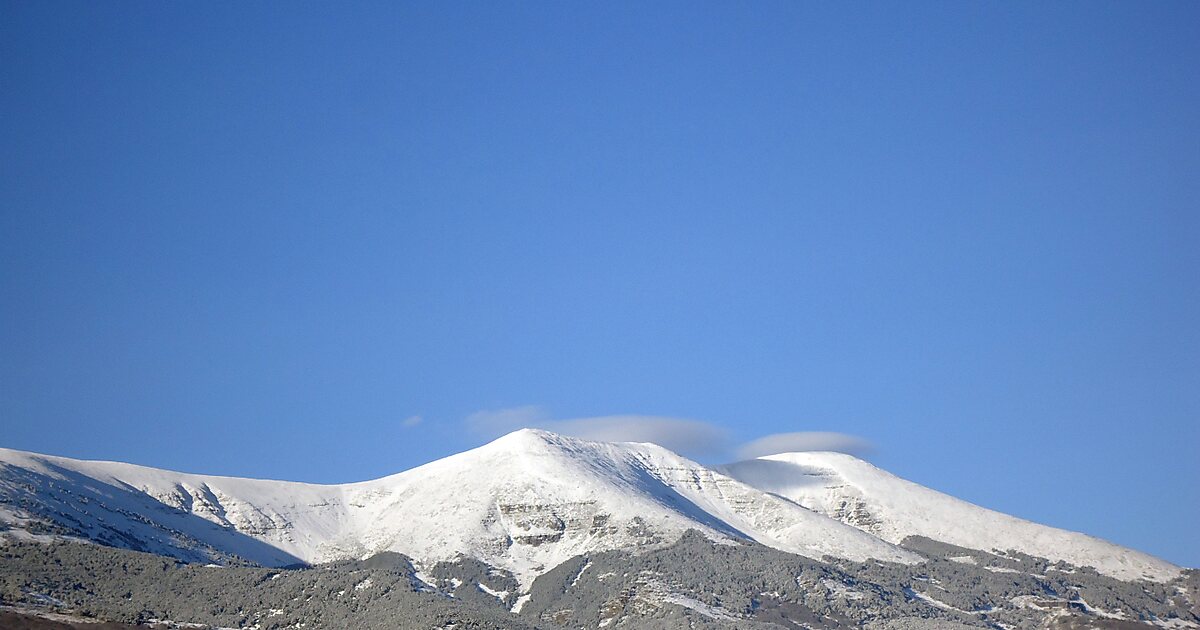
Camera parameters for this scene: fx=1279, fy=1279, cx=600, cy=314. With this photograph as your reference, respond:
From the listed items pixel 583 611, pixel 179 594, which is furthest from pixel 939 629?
pixel 179 594

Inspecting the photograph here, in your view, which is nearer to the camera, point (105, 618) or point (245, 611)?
point (105, 618)

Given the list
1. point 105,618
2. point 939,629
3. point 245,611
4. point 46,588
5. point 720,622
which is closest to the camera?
point 105,618

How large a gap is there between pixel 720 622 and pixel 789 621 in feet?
74.5

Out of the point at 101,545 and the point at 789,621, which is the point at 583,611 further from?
the point at 101,545

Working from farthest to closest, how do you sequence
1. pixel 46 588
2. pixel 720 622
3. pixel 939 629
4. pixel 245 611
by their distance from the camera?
pixel 939 629 < pixel 720 622 < pixel 245 611 < pixel 46 588

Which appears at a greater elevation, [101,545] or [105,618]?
[101,545]

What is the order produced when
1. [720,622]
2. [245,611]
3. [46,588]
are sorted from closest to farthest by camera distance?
[46,588]
[245,611]
[720,622]

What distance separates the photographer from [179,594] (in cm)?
16750

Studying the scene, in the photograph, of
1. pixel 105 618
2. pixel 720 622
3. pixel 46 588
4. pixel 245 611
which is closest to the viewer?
pixel 105 618

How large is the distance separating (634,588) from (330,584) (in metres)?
49.4

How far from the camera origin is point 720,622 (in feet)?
576

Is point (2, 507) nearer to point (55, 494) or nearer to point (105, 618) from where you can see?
point (55, 494)

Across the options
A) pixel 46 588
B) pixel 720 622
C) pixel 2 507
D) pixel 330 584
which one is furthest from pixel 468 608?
pixel 2 507

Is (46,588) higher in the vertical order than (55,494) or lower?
lower
